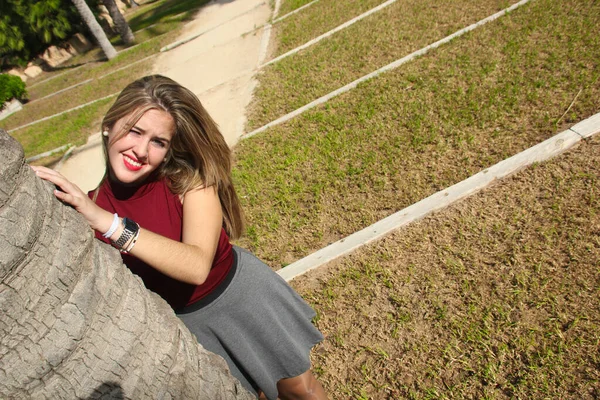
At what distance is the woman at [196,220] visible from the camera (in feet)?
6.68

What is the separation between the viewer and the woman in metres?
2.04

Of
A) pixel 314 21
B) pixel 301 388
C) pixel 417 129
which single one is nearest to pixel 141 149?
pixel 301 388

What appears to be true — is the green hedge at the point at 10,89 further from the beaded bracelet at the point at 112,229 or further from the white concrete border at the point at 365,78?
the beaded bracelet at the point at 112,229

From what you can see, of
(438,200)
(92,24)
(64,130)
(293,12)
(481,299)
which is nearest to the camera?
(481,299)

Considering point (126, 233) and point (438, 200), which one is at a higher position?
point (126, 233)

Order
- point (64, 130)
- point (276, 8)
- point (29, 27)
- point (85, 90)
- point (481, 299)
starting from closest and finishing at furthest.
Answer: point (481, 299) < point (64, 130) < point (276, 8) < point (85, 90) < point (29, 27)

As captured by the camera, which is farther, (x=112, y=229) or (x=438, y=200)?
(x=438, y=200)

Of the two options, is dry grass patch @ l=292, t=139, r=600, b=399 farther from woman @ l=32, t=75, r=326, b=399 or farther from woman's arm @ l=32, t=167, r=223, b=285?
woman's arm @ l=32, t=167, r=223, b=285

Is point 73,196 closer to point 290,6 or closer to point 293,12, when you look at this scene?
point 293,12

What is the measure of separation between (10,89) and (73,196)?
16.1 m

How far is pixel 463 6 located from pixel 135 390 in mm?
7818

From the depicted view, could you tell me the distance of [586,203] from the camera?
3.22 m

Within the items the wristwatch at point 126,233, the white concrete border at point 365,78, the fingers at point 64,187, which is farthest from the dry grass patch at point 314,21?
the fingers at point 64,187

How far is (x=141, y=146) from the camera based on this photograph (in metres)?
2.04
